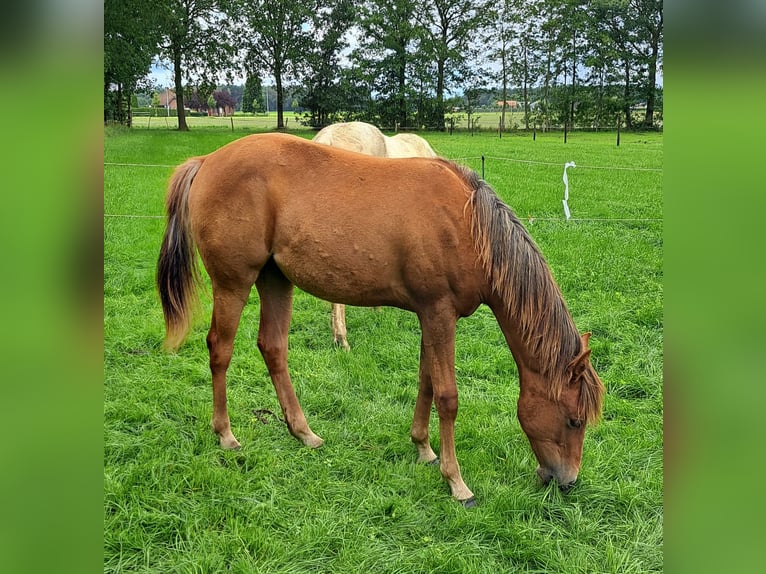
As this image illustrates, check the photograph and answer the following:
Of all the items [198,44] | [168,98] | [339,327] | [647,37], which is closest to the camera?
[339,327]

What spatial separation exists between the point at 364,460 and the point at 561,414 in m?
1.20

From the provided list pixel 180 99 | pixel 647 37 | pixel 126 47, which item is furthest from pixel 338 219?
pixel 180 99

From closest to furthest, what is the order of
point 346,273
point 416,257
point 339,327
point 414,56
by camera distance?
1. point 416,257
2. point 346,273
3. point 339,327
4. point 414,56

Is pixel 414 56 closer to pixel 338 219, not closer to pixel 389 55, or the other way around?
pixel 389 55

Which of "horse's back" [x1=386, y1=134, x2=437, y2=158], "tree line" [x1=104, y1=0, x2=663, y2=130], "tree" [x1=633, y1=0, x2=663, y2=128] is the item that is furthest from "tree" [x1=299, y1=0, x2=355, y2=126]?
"horse's back" [x1=386, y1=134, x2=437, y2=158]

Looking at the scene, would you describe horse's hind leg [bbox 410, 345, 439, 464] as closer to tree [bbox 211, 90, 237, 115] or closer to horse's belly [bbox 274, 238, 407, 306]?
horse's belly [bbox 274, 238, 407, 306]

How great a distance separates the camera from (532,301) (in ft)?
9.09

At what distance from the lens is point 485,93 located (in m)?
25.8

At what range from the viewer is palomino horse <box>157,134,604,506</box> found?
2.78m

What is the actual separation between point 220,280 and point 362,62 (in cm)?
2095

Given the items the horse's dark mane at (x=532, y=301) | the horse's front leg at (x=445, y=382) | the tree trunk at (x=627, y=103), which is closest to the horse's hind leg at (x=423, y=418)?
the horse's front leg at (x=445, y=382)

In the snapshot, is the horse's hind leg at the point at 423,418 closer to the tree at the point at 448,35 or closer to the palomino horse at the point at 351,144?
the palomino horse at the point at 351,144
